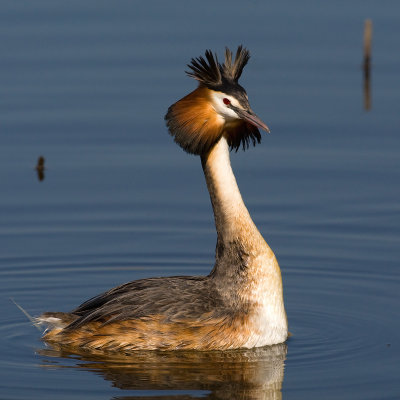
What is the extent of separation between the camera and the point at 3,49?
20.0 meters

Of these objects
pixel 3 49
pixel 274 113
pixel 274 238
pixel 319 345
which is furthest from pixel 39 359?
pixel 3 49

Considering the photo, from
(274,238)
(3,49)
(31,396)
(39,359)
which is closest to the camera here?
(31,396)

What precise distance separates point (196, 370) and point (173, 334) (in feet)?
1.61

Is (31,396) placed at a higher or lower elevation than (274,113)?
lower

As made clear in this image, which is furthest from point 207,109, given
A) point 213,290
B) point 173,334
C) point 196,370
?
point 196,370

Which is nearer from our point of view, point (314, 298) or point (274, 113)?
point (314, 298)

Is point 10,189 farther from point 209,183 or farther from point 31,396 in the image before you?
point 31,396

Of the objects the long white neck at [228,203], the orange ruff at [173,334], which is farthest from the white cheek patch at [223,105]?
the orange ruff at [173,334]

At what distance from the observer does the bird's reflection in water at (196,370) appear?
10.8m

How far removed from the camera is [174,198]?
15.5 m

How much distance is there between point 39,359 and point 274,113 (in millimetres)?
7159

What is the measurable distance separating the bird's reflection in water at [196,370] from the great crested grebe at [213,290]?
108 millimetres

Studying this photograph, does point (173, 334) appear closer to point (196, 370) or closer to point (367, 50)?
point (196, 370)

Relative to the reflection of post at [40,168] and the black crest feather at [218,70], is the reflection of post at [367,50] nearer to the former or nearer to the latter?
the reflection of post at [40,168]
